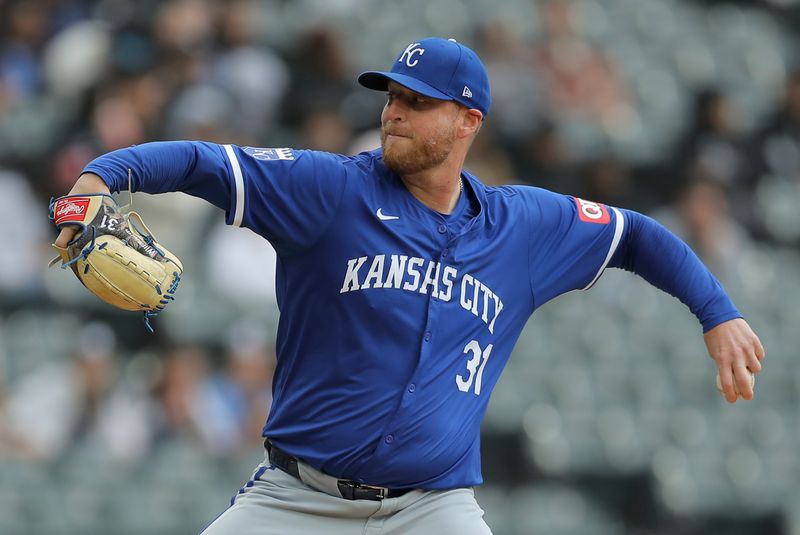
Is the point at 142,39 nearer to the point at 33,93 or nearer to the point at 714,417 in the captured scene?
the point at 33,93

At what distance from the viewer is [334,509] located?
12.0 ft

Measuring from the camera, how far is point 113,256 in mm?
3289

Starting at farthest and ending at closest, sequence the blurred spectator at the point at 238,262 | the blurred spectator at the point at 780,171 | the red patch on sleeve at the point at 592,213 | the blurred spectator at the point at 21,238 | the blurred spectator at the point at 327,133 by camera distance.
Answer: the blurred spectator at the point at 780,171, the blurred spectator at the point at 327,133, the blurred spectator at the point at 238,262, the blurred spectator at the point at 21,238, the red patch on sleeve at the point at 592,213

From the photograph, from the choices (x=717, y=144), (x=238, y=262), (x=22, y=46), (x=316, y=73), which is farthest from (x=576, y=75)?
(x=22, y=46)

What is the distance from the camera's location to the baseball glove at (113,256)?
322cm

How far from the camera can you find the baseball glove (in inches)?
127

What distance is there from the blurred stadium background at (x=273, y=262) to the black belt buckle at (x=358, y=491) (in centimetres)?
330

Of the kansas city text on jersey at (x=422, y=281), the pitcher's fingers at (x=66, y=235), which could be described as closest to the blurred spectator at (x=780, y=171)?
the kansas city text on jersey at (x=422, y=281)

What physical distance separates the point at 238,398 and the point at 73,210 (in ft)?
13.3

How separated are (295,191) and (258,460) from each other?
12.2 ft

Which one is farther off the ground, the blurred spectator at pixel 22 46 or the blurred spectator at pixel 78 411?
the blurred spectator at pixel 22 46

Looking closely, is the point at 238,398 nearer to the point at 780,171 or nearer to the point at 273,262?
the point at 273,262

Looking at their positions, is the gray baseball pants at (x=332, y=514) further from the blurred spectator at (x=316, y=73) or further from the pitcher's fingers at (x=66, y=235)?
the blurred spectator at (x=316, y=73)

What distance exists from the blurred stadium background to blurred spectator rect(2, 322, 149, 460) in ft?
0.04
